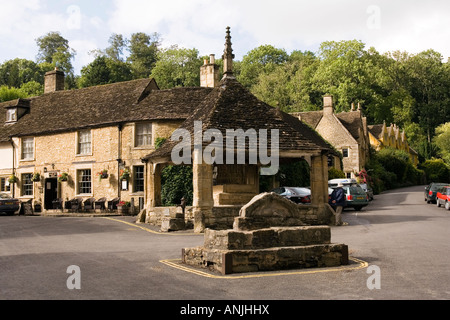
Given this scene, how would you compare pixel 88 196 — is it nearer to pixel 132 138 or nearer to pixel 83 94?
pixel 132 138

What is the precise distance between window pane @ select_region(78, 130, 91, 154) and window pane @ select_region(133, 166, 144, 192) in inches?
151

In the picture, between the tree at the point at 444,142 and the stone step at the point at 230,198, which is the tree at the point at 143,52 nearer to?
the tree at the point at 444,142

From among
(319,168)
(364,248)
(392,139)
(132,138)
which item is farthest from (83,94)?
(392,139)

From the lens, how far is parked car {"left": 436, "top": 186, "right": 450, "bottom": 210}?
26.5 metres

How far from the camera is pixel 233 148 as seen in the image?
56.2 ft

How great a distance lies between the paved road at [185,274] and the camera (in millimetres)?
6992

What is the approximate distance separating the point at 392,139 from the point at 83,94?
47.1 meters

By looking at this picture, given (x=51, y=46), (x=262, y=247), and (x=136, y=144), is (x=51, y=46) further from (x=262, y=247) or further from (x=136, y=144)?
(x=262, y=247)

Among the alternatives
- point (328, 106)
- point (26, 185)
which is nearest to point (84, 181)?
point (26, 185)

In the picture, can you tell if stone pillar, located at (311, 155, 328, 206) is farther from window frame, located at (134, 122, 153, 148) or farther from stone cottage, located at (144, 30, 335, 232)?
window frame, located at (134, 122, 153, 148)

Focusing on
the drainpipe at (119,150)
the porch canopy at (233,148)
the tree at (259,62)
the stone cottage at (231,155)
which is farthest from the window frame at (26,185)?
the tree at (259,62)

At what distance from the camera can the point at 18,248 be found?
12531 mm

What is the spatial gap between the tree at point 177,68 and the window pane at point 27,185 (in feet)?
117
